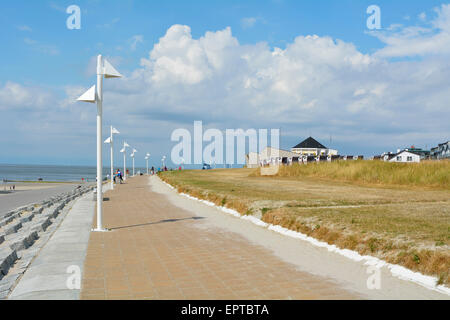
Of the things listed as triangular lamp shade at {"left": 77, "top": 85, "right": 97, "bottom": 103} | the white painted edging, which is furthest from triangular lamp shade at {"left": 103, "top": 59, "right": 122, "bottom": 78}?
the white painted edging

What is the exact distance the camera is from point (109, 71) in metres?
8.95

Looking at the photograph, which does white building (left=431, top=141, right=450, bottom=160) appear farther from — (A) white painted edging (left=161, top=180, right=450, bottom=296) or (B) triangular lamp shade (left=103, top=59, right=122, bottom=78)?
(B) triangular lamp shade (left=103, top=59, right=122, bottom=78)

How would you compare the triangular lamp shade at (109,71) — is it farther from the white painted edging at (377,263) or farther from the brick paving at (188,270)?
the white painted edging at (377,263)

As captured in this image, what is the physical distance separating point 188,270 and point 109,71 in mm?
5228

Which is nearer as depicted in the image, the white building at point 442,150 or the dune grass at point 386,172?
the dune grass at point 386,172

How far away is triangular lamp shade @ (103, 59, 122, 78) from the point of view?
8.89m

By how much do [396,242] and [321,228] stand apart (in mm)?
1818

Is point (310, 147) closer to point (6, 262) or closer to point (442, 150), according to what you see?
point (442, 150)

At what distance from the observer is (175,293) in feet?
15.2

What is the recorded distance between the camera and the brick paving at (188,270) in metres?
4.64

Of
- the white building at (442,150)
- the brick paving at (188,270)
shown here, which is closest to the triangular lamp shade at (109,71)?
the brick paving at (188,270)

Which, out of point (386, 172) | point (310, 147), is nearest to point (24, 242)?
point (386, 172)

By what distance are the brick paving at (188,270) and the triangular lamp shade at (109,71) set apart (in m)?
3.48

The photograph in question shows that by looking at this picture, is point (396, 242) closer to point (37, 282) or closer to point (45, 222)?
point (37, 282)
